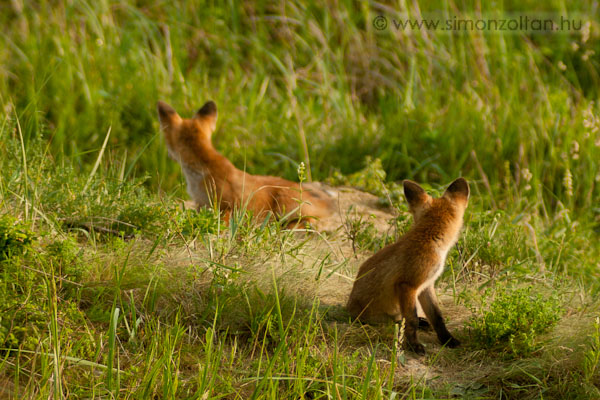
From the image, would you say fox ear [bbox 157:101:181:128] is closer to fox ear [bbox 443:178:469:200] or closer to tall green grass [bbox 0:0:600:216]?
tall green grass [bbox 0:0:600:216]

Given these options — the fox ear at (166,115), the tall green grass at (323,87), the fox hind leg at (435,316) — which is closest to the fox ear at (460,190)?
the fox hind leg at (435,316)

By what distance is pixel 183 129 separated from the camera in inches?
236

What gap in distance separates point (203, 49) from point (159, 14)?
2.79 ft

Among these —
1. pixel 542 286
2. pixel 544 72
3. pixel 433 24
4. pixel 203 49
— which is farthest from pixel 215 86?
pixel 542 286

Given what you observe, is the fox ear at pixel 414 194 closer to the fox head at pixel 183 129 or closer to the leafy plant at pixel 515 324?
the leafy plant at pixel 515 324

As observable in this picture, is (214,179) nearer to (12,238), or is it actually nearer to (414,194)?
(414,194)

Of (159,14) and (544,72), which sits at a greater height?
(159,14)

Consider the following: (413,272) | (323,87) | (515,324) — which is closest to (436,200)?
(413,272)

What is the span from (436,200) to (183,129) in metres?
2.36

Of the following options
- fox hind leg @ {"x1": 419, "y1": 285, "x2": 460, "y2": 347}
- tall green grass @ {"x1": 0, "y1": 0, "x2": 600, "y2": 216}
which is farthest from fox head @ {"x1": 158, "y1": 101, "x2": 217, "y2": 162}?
fox hind leg @ {"x1": 419, "y1": 285, "x2": 460, "y2": 347}

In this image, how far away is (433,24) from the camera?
32.2ft

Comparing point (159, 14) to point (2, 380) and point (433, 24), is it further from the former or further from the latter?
point (2, 380)

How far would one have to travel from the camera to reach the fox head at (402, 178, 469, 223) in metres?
4.39

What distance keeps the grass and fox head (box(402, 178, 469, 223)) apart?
55cm
